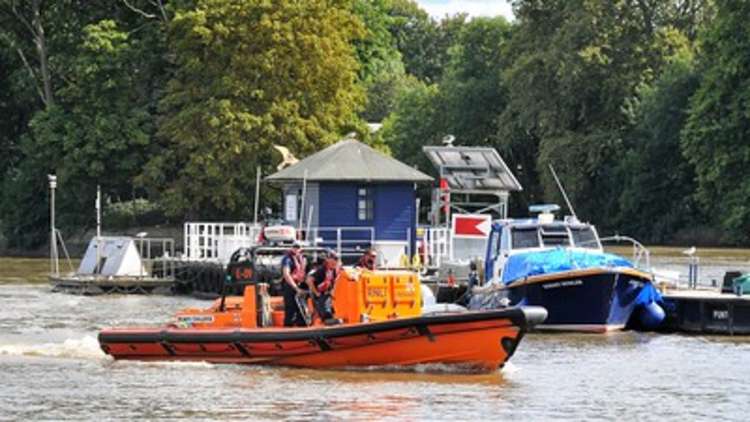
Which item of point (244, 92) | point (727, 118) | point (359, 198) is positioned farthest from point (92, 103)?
point (359, 198)

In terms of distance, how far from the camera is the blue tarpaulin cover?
133 feet

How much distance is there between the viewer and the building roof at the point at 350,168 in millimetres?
56094

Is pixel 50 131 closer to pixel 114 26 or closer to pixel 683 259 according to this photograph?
pixel 114 26

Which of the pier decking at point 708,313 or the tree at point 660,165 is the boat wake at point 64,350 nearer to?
the pier decking at point 708,313

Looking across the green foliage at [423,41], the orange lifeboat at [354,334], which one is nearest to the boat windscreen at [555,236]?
the orange lifeboat at [354,334]

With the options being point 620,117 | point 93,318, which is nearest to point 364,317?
point 93,318

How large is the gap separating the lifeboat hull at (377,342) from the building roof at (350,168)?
2375cm

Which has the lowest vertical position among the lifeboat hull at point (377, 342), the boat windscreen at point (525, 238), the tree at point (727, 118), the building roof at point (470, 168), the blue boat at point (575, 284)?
the lifeboat hull at point (377, 342)

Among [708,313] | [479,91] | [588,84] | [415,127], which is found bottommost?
[708,313]

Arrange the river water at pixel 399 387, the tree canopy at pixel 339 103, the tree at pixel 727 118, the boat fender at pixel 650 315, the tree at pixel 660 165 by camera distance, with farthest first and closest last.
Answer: the tree at pixel 660 165 < the tree at pixel 727 118 < the tree canopy at pixel 339 103 < the boat fender at pixel 650 315 < the river water at pixel 399 387

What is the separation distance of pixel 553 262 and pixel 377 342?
10.4 m

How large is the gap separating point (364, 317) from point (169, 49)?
184ft

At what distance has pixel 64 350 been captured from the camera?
1410 inches

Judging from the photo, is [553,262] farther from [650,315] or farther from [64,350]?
[64,350]
